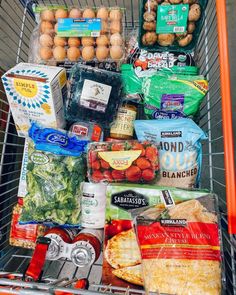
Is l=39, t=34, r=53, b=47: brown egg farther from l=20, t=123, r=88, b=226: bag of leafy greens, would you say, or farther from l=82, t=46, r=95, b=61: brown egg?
l=20, t=123, r=88, b=226: bag of leafy greens

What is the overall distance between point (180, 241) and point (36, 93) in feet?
2.14

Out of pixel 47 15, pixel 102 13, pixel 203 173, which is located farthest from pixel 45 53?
pixel 203 173

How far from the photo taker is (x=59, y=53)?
1297 millimetres

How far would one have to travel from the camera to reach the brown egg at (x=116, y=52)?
129 cm

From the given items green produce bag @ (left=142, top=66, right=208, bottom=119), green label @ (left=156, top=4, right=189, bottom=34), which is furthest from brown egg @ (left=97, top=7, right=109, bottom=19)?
green produce bag @ (left=142, top=66, right=208, bottom=119)

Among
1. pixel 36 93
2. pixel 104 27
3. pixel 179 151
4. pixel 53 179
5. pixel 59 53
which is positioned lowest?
pixel 53 179

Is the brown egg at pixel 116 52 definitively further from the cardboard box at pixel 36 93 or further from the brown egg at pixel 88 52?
the cardboard box at pixel 36 93

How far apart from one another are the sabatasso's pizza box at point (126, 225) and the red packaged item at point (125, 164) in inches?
2.4

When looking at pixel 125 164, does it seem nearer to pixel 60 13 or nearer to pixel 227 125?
pixel 227 125

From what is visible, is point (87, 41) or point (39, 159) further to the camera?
point (87, 41)

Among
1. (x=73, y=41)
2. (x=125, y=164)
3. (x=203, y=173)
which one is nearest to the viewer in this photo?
(x=125, y=164)

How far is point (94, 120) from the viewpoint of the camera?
1.24m

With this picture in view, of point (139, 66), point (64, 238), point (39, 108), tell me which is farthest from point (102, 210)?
point (139, 66)

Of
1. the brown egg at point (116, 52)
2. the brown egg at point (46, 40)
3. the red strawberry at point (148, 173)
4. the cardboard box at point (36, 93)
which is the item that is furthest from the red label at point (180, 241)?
the brown egg at point (46, 40)
